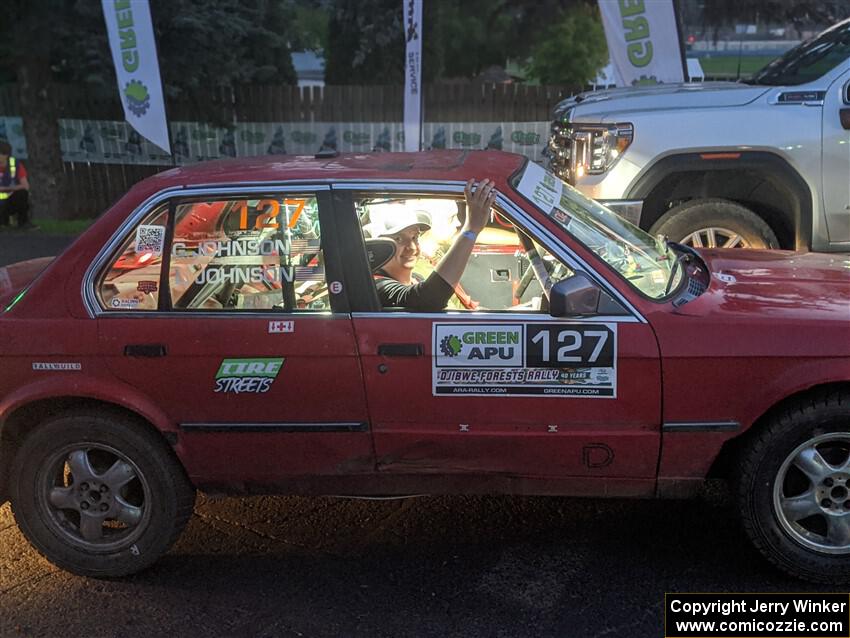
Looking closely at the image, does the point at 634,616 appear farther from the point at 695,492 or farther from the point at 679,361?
the point at 679,361

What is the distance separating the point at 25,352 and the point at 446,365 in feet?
5.86

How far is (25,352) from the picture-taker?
3697 millimetres

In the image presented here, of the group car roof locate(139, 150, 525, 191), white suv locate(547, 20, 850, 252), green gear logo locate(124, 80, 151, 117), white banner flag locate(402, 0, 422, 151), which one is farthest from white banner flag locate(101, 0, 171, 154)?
car roof locate(139, 150, 525, 191)

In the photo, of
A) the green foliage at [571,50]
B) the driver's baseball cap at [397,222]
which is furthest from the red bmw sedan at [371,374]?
the green foliage at [571,50]

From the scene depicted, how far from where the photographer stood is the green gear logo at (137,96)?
37.0 feet

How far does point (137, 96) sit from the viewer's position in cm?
1130

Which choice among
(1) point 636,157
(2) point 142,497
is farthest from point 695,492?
(1) point 636,157

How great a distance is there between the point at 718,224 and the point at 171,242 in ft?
14.0

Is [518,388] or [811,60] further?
[811,60]

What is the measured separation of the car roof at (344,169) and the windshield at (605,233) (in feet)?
0.52

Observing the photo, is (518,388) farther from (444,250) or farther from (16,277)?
(16,277)

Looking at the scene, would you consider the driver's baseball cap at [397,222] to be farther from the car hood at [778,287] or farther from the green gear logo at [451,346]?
the car hood at [778,287]

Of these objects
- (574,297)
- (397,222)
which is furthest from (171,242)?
(574,297)

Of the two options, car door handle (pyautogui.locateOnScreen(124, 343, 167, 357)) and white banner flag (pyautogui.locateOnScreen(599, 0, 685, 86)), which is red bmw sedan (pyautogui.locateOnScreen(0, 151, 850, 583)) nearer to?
car door handle (pyautogui.locateOnScreen(124, 343, 167, 357))
